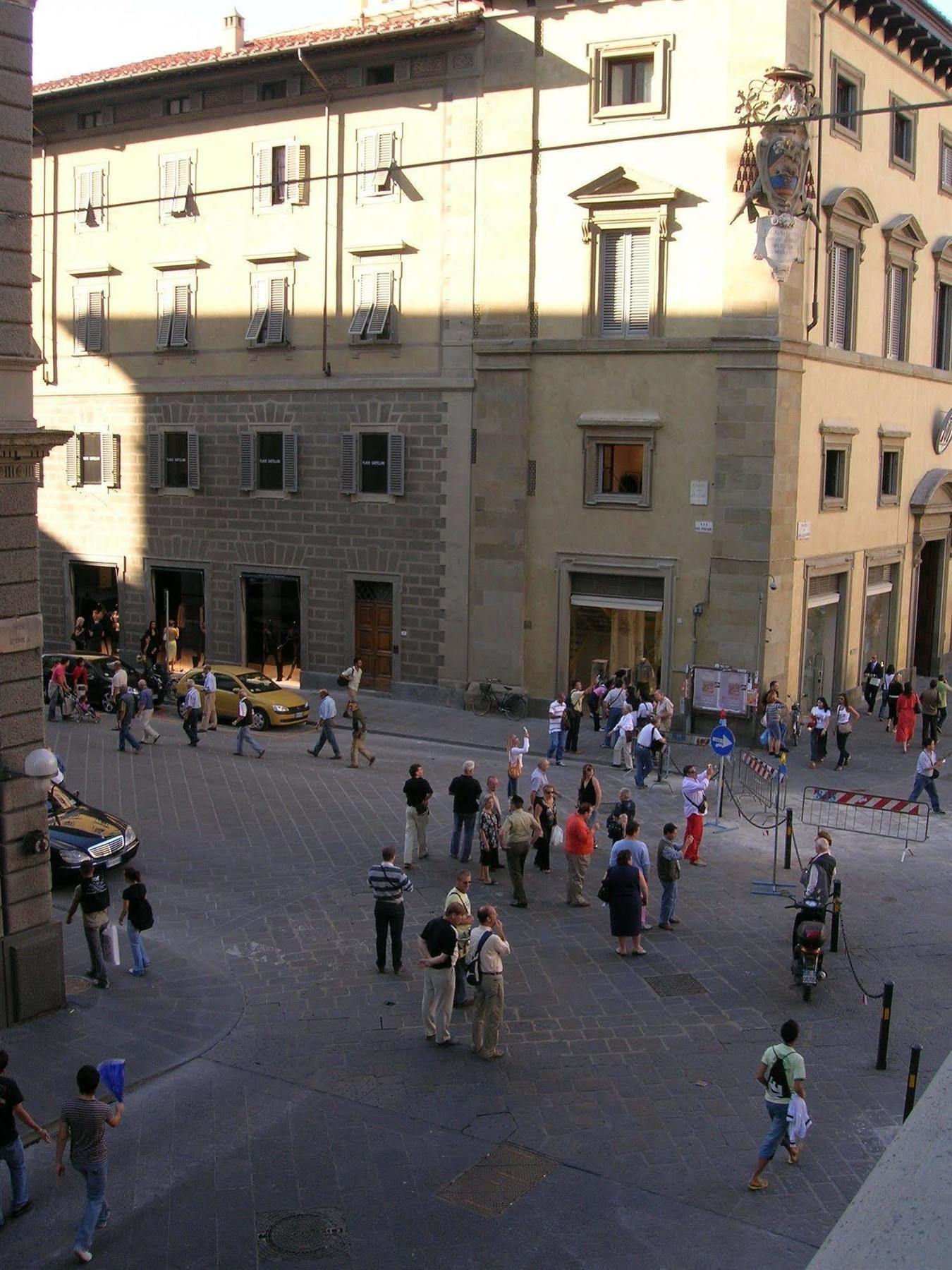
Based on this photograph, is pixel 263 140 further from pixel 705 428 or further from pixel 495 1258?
pixel 495 1258

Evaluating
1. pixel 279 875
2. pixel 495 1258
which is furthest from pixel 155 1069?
pixel 279 875

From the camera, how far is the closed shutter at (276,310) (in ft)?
107

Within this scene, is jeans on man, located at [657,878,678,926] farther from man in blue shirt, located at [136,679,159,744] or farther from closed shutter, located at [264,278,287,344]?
closed shutter, located at [264,278,287,344]

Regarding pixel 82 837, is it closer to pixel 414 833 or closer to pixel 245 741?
pixel 414 833

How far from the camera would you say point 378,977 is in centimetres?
1442

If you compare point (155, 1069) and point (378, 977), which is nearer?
point (155, 1069)

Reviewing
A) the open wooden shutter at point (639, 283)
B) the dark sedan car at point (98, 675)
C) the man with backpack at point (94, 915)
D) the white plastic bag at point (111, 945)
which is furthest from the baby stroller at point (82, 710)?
the man with backpack at point (94, 915)

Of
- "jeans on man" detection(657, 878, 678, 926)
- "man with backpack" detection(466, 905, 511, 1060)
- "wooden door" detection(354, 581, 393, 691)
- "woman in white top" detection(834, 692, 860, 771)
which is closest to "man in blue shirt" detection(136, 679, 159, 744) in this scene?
"wooden door" detection(354, 581, 393, 691)

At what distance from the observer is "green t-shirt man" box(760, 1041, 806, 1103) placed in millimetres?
10062

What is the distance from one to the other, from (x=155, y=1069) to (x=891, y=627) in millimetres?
26596

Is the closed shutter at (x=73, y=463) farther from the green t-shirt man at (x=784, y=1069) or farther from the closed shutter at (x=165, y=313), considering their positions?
the green t-shirt man at (x=784, y=1069)

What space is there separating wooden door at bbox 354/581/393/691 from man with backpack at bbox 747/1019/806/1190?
22.2 meters

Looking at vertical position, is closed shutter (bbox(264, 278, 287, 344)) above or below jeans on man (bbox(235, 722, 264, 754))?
above

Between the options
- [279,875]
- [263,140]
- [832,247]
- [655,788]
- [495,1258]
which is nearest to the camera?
[495,1258]
